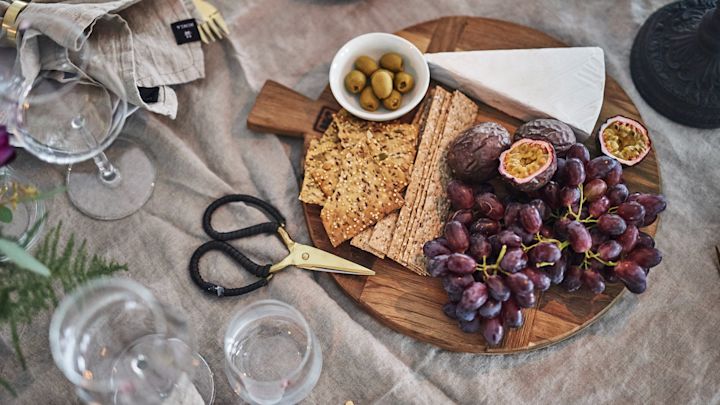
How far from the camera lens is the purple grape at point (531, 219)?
1176 mm

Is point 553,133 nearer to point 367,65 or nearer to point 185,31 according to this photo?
point 367,65

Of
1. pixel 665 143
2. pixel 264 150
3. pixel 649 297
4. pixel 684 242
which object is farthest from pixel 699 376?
pixel 264 150

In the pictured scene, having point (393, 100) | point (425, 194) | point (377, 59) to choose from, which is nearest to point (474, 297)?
point (425, 194)

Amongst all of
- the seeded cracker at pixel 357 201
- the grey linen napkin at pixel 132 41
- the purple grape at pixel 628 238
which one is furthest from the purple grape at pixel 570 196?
the grey linen napkin at pixel 132 41

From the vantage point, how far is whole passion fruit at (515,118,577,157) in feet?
4.17

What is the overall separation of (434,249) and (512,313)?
178 mm

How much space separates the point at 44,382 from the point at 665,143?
4.42 feet

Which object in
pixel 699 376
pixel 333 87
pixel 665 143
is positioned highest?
pixel 333 87

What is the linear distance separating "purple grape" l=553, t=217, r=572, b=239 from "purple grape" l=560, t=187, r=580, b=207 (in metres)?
0.03

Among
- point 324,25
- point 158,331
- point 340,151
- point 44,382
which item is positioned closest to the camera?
point 158,331

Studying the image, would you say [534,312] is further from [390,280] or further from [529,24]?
[529,24]

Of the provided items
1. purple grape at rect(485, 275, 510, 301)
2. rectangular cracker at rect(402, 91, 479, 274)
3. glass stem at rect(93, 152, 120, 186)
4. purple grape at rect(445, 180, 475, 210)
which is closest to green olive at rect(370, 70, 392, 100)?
rectangular cracker at rect(402, 91, 479, 274)

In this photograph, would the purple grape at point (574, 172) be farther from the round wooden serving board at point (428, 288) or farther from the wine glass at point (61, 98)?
the wine glass at point (61, 98)

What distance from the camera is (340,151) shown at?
1363 millimetres
